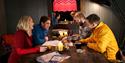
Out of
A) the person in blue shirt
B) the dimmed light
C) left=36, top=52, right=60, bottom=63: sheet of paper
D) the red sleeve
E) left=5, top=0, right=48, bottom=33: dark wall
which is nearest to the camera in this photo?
left=36, top=52, right=60, bottom=63: sheet of paper

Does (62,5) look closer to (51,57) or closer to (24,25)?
(24,25)

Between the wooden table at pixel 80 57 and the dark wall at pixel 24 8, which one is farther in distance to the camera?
the dark wall at pixel 24 8

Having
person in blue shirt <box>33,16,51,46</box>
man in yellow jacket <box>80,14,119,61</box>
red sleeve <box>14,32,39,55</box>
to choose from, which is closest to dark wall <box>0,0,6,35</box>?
person in blue shirt <box>33,16,51,46</box>

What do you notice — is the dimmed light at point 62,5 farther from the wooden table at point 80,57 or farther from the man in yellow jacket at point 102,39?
the wooden table at point 80,57

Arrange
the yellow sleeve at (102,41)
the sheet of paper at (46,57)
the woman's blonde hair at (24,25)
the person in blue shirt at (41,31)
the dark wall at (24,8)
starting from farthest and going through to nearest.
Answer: the dark wall at (24,8)
the person in blue shirt at (41,31)
the woman's blonde hair at (24,25)
the yellow sleeve at (102,41)
the sheet of paper at (46,57)

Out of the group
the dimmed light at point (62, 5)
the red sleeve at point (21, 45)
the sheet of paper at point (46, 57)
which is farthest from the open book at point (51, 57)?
the dimmed light at point (62, 5)

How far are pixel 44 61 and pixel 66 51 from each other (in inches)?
28.1

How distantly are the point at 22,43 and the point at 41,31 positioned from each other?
118 cm

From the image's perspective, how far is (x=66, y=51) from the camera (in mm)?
3916

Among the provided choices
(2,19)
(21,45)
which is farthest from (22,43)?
(2,19)

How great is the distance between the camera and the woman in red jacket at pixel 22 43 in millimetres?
3779

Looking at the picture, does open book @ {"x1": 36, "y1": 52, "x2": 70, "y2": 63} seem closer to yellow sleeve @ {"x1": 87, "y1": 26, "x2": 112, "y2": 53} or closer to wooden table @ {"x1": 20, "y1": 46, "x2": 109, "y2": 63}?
wooden table @ {"x1": 20, "y1": 46, "x2": 109, "y2": 63}

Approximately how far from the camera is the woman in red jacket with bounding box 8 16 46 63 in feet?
→ 12.4

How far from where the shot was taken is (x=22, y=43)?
13.0ft
